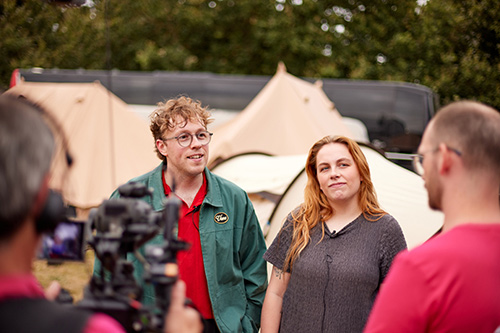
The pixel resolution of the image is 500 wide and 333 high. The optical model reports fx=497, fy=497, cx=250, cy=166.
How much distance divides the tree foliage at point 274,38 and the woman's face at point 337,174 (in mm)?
1139

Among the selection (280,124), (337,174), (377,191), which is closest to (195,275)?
(337,174)

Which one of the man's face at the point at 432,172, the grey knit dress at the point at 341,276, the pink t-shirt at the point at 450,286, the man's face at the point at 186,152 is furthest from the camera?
the man's face at the point at 186,152

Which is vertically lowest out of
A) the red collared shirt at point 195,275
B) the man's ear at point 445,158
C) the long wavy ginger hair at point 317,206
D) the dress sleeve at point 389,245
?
the red collared shirt at point 195,275

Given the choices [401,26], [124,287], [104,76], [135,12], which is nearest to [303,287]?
[124,287]

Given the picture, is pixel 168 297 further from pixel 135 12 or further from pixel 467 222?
pixel 135 12

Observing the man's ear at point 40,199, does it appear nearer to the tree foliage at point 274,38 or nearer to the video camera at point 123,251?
the video camera at point 123,251

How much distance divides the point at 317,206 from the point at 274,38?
46.8 feet

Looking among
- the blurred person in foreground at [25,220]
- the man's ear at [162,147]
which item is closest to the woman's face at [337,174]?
the man's ear at [162,147]

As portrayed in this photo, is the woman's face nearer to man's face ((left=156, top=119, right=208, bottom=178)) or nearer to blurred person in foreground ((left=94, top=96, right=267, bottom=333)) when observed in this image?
blurred person in foreground ((left=94, top=96, right=267, bottom=333))

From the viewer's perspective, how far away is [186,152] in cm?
244

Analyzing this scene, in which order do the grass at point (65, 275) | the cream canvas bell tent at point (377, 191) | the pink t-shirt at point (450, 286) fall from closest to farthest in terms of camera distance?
1. the pink t-shirt at point (450, 286)
2. the cream canvas bell tent at point (377, 191)
3. the grass at point (65, 275)

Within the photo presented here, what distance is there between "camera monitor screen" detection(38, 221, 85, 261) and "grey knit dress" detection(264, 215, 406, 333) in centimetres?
120

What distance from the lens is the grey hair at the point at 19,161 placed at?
964 mm

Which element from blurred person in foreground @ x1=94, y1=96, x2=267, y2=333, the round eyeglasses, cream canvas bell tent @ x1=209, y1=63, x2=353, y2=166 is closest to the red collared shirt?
blurred person in foreground @ x1=94, y1=96, x2=267, y2=333
